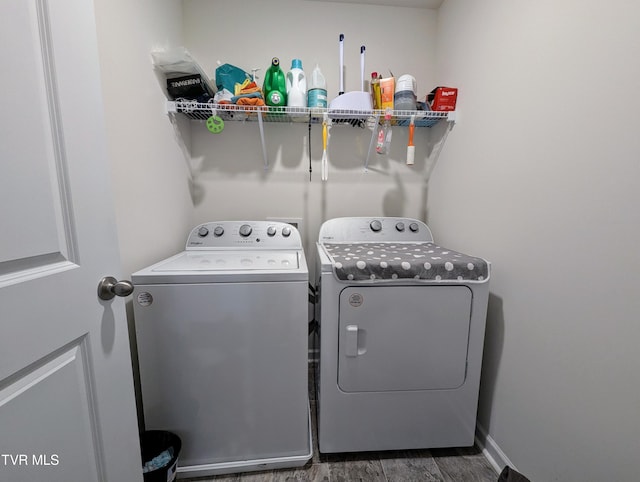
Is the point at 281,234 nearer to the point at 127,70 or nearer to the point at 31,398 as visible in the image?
the point at 127,70

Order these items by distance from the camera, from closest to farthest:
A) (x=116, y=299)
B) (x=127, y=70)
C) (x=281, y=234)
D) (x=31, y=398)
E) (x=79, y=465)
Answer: (x=31, y=398) < (x=79, y=465) < (x=116, y=299) < (x=127, y=70) < (x=281, y=234)

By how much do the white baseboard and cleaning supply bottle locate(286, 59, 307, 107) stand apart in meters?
2.09

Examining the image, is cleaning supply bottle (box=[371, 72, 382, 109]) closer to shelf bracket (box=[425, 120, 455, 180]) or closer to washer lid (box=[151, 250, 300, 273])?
shelf bracket (box=[425, 120, 455, 180])

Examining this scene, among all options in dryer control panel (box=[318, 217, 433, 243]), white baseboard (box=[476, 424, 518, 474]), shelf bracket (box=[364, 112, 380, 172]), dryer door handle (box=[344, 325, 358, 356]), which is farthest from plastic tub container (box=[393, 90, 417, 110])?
white baseboard (box=[476, 424, 518, 474])

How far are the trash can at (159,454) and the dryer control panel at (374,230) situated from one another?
124 cm

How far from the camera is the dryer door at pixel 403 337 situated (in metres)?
1.16

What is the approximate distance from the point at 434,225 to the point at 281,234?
1095mm

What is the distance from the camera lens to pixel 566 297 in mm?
921

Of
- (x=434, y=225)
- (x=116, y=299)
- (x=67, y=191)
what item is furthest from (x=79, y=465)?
(x=434, y=225)

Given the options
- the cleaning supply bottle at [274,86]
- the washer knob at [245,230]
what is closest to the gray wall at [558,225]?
the cleaning supply bottle at [274,86]

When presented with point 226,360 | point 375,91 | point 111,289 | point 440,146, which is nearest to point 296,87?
point 375,91

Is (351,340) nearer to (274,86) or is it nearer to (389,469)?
(389,469)

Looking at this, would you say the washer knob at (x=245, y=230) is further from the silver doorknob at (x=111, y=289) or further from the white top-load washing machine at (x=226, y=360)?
the silver doorknob at (x=111, y=289)

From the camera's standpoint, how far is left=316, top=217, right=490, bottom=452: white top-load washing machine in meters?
1.15
